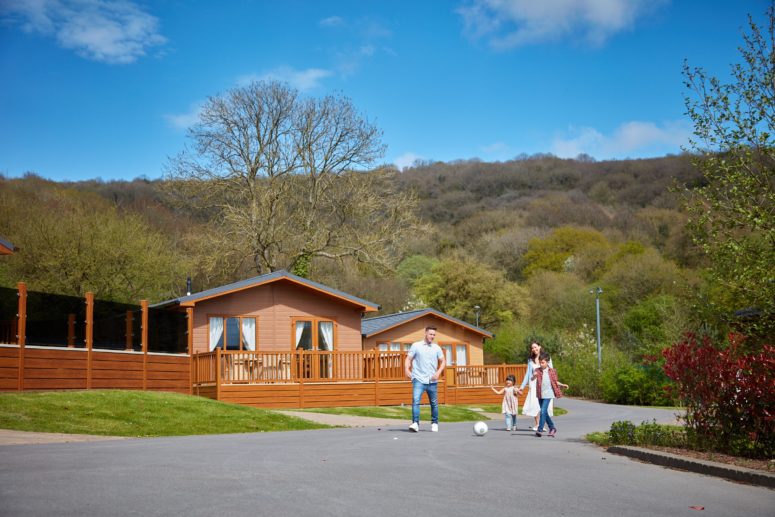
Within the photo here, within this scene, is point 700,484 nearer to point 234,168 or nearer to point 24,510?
point 24,510

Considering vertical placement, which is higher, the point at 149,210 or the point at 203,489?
the point at 149,210

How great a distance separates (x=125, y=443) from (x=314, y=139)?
3408 cm

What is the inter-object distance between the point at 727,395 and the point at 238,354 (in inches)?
668

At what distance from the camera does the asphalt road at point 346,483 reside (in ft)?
22.7

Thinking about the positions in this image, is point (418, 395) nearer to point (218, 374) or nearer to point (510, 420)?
point (510, 420)

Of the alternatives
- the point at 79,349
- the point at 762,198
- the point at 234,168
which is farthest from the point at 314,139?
the point at 762,198

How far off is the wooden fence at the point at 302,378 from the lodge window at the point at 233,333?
164 centimetres

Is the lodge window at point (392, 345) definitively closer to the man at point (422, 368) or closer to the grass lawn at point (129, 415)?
the grass lawn at point (129, 415)

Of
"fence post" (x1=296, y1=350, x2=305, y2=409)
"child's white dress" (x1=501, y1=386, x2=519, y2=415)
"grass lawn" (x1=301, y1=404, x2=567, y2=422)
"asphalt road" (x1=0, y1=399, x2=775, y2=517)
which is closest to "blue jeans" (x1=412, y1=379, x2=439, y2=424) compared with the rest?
"child's white dress" (x1=501, y1=386, x2=519, y2=415)

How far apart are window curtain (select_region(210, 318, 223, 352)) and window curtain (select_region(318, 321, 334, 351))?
3.73 m

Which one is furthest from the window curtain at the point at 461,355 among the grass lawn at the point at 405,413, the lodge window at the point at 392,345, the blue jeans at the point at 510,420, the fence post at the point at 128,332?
the blue jeans at the point at 510,420

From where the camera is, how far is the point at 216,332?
2845 centimetres

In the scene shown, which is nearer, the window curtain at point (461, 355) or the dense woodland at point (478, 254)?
the window curtain at point (461, 355)

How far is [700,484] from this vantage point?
8.88 metres
